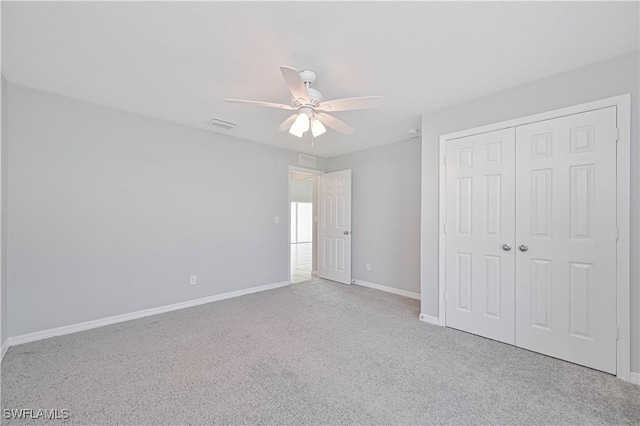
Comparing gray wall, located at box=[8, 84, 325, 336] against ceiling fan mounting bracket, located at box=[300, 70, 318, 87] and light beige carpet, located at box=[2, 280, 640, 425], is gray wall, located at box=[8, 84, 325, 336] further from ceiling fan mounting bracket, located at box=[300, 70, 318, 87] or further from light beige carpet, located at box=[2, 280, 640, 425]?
ceiling fan mounting bracket, located at box=[300, 70, 318, 87]

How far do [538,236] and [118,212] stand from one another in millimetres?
4337

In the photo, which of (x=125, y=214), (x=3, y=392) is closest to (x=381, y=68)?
(x=125, y=214)

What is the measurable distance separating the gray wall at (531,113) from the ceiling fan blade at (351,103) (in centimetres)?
127

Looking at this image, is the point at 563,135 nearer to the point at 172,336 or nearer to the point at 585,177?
the point at 585,177

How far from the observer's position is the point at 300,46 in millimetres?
1923

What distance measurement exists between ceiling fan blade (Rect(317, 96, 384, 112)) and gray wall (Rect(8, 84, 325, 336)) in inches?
92.2

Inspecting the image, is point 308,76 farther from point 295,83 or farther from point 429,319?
point 429,319

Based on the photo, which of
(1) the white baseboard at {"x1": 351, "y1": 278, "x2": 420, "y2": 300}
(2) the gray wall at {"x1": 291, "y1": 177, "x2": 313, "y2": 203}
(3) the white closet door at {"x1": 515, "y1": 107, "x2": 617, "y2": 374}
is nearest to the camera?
(3) the white closet door at {"x1": 515, "y1": 107, "x2": 617, "y2": 374}

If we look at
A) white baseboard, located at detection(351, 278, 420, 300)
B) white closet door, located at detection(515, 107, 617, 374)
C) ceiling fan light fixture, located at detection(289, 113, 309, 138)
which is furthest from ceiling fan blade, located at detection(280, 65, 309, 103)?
white baseboard, located at detection(351, 278, 420, 300)

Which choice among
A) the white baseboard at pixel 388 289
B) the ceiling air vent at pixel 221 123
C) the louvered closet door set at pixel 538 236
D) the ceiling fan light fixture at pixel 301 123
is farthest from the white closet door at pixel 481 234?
the ceiling air vent at pixel 221 123

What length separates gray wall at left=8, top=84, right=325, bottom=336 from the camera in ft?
8.53

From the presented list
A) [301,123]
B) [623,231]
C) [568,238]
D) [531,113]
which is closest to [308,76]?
[301,123]

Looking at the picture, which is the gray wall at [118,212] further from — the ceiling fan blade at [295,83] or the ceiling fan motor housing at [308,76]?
the ceiling fan blade at [295,83]

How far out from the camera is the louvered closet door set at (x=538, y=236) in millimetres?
2123
